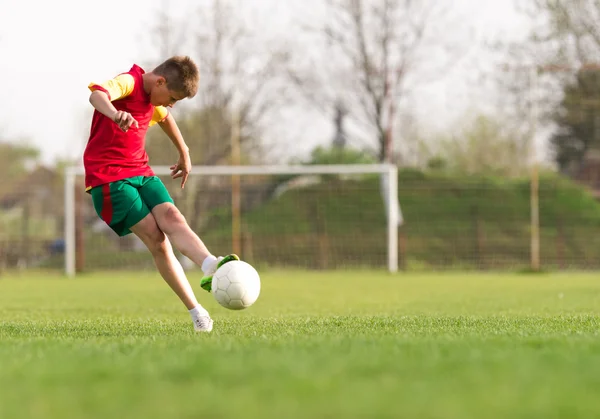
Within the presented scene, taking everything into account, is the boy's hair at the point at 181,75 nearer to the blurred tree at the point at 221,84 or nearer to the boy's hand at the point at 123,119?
the boy's hand at the point at 123,119

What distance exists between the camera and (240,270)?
18.8ft

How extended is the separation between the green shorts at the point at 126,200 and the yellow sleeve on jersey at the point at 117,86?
56 cm

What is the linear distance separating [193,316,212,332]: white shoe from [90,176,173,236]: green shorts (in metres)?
0.74

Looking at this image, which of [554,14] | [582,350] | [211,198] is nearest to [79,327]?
[582,350]

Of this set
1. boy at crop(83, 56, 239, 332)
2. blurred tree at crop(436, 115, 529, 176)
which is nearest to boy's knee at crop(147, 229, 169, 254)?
boy at crop(83, 56, 239, 332)

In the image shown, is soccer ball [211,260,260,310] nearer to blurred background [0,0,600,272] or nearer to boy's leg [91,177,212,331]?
boy's leg [91,177,212,331]

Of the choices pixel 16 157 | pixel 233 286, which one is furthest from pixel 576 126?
pixel 16 157

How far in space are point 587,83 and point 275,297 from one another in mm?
13964

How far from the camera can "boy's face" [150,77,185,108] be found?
239 inches

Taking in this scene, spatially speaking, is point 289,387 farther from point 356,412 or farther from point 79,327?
point 79,327

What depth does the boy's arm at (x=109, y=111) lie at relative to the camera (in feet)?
18.0

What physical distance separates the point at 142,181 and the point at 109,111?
2.44 feet

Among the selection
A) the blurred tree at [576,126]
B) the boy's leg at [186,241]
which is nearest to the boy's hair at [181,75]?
the boy's leg at [186,241]

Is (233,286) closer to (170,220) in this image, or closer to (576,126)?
(170,220)
